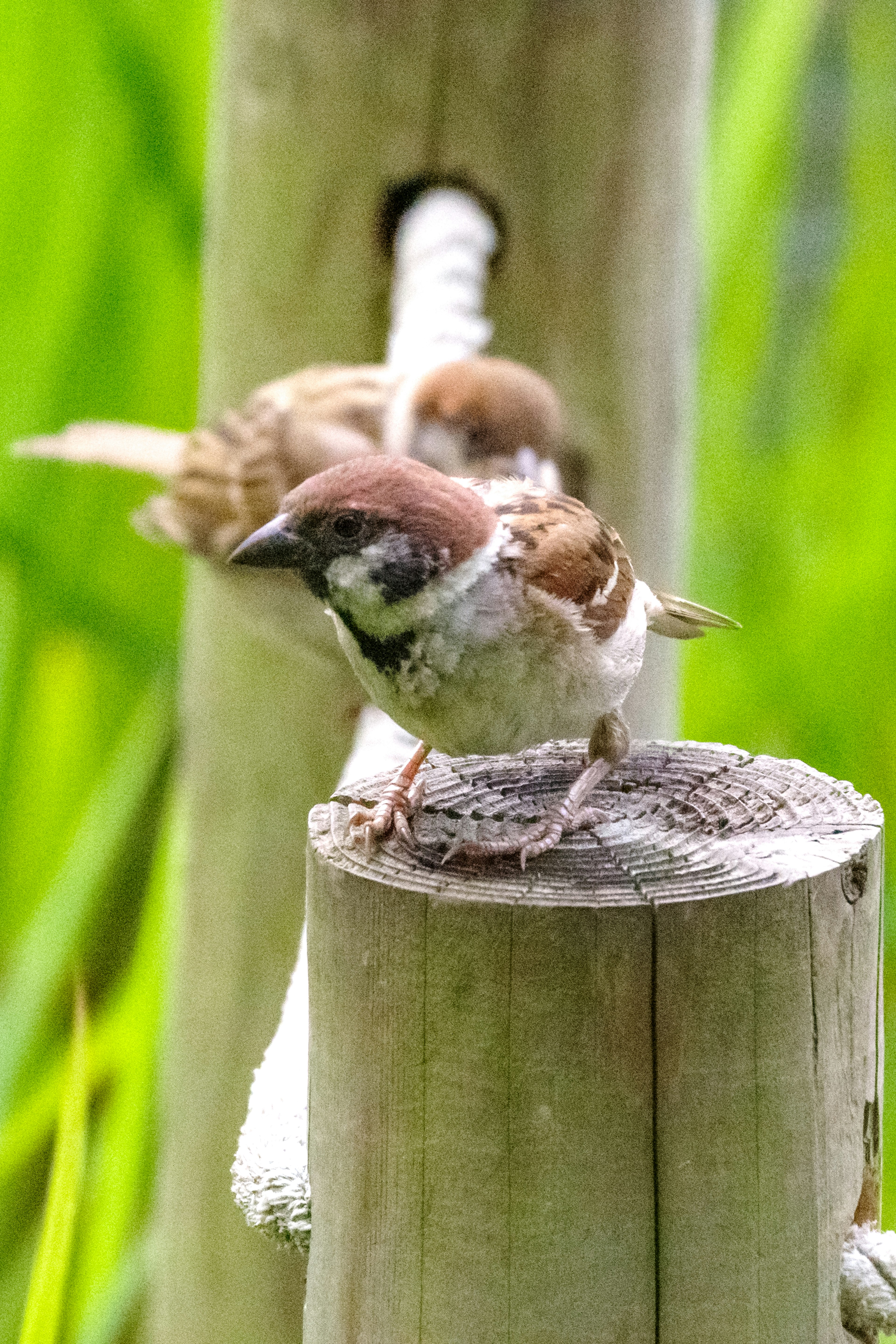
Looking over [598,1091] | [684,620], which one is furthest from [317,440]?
[598,1091]

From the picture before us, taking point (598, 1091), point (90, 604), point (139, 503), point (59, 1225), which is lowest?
point (59, 1225)

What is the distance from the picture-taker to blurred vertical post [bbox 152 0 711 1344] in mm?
1737

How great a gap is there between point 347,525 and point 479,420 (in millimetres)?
1257

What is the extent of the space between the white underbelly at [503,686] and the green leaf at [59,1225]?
30cm

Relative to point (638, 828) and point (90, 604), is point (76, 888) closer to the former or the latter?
point (90, 604)

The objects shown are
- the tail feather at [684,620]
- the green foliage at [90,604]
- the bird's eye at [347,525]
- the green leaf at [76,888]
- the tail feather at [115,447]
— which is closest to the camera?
the bird's eye at [347,525]

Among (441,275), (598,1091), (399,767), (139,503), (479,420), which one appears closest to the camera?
(598,1091)

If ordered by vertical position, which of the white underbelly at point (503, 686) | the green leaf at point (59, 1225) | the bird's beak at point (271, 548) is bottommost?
the green leaf at point (59, 1225)

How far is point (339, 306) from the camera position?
1885 mm

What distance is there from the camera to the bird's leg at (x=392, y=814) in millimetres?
837

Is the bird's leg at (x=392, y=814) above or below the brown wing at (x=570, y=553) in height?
below

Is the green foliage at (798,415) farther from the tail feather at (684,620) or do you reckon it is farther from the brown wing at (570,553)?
the brown wing at (570,553)

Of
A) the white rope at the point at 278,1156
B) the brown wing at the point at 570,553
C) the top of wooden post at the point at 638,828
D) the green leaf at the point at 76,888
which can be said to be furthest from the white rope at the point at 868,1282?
the green leaf at the point at 76,888

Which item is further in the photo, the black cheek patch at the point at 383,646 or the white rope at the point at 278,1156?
the black cheek patch at the point at 383,646
